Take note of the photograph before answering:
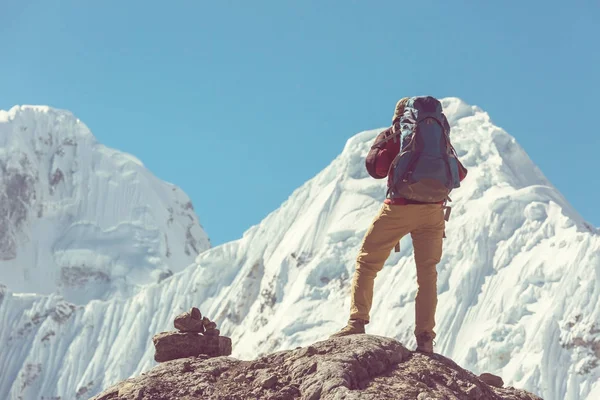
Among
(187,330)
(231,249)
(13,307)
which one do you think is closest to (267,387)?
(187,330)

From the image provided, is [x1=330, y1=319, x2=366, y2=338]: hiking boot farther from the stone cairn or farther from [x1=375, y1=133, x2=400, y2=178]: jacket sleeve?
[x1=375, y1=133, x2=400, y2=178]: jacket sleeve

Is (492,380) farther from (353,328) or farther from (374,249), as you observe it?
(374,249)

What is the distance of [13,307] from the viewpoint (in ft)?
339

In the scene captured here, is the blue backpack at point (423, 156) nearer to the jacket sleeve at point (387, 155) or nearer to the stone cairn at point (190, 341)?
the jacket sleeve at point (387, 155)

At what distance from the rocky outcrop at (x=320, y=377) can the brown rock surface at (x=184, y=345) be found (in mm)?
694

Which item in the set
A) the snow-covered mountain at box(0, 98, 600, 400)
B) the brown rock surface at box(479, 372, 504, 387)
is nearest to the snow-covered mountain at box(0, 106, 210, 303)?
the snow-covered mountain at box(0, 98, 600, 400)

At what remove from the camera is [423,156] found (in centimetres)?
1098

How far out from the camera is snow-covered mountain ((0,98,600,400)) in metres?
60.4

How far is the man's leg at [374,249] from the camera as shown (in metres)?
11.3

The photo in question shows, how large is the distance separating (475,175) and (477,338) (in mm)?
18310

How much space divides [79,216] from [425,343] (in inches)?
5072

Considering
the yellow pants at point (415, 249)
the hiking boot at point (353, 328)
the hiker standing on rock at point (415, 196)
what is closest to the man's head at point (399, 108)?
the hiker standing on rock at point (415, 196)

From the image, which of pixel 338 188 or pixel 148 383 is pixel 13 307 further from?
pixel 148 383

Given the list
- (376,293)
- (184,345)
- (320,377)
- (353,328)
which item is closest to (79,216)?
(376,293)
